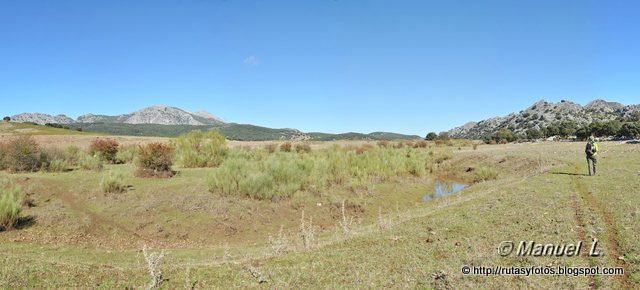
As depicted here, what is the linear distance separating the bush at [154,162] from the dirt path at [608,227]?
24.4 meters

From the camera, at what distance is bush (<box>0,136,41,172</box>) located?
26.6m

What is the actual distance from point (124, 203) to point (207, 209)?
4.48 m

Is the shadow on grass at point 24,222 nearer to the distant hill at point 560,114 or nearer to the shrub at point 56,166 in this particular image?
the shrub at point 56,166

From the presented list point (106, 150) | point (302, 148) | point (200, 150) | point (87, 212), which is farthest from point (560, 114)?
point (87, 212)

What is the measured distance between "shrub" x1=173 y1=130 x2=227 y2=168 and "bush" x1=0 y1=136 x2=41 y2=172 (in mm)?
10690

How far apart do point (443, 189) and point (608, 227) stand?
19.6m

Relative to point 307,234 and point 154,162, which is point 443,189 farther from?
point 154,162

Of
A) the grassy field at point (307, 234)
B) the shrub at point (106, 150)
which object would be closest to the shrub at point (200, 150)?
the shrub at point (106, 150)

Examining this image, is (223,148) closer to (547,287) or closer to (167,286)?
(167,286)

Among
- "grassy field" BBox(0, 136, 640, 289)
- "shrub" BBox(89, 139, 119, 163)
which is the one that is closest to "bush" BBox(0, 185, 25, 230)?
"grassy field" BBox(0, 136, 640, 289)

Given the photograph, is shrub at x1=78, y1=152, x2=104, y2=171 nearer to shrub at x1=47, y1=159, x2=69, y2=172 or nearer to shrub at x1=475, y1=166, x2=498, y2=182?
shrub at x1=47, y1=159, x2=69, y2=172

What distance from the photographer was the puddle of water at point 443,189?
2626 cm

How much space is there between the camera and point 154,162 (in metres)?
26.5

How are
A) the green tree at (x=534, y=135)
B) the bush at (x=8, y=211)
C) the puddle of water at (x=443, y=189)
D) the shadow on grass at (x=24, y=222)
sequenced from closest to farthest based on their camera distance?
1. the bush at (x=8, y=211)
2. the shadow on grass at (x=24, y=222)
3. the puddle of water at (x=443, y=189)
4. the green tree at (x=534, y=135)
